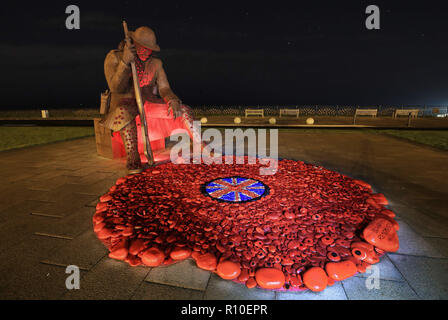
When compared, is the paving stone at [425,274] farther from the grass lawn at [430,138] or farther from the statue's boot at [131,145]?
the grass lawn at [430,138]

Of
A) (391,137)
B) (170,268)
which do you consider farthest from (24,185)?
(391,137)

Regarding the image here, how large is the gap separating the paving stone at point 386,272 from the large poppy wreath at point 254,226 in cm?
5

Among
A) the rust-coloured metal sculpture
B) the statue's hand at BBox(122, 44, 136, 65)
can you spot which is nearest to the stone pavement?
the rust-coloured metal sculpture

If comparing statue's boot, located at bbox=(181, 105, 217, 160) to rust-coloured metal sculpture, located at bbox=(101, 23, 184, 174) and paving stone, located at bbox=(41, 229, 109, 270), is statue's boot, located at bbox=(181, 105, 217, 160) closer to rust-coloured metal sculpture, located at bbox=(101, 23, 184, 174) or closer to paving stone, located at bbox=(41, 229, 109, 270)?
rust-coloured metal sculpture, located at bbox=(101, 23, 184, 174)

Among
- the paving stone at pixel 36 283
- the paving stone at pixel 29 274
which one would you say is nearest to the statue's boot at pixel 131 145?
the paving stone at pixel 29 274

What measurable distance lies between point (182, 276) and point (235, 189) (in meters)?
1.96

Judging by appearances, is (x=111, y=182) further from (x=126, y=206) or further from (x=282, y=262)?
(x=282, y=262)

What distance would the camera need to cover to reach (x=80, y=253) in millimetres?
2402

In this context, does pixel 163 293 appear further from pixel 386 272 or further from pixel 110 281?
pixel 386 272

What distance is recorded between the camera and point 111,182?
4461 mm

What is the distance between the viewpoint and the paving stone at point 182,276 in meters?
2.00
